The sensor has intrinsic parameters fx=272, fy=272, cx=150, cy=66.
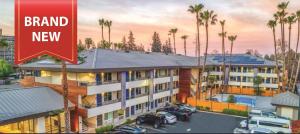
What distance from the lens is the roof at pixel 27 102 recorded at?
33594mm

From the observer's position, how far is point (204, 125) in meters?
42.8

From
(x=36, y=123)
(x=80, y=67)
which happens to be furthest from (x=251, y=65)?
(x=36, y=123)

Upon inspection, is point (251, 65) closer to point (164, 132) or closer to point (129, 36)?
point (164, 132)

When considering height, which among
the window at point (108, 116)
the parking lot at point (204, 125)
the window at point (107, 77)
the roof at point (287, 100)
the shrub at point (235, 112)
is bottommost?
the parking lot at point (204, 125)

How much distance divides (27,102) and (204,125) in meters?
26.3

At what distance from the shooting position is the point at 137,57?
56562 millimetres

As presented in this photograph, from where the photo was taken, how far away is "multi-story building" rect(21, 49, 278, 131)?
133 feet

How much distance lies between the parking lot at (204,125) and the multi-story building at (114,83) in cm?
727

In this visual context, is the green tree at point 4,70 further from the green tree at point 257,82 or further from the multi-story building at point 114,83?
the green tree at point 257,82

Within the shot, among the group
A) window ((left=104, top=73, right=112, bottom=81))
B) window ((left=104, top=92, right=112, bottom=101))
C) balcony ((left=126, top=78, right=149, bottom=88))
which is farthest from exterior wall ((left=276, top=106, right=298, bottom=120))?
window ((left=104, top=73, right=112, bottom=81))

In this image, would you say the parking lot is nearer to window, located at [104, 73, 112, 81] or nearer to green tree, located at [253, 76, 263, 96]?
window, located at [104, 73, 112, 81]

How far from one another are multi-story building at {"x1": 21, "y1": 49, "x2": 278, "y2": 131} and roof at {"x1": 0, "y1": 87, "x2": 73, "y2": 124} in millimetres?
2373

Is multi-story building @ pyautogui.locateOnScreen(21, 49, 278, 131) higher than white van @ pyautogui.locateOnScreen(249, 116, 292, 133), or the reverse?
multi-story building @ pyautogui.locateOnScreen(21, 49, 278, 131)

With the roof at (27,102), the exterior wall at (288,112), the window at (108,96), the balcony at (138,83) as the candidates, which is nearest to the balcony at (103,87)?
the window at (108,96)
